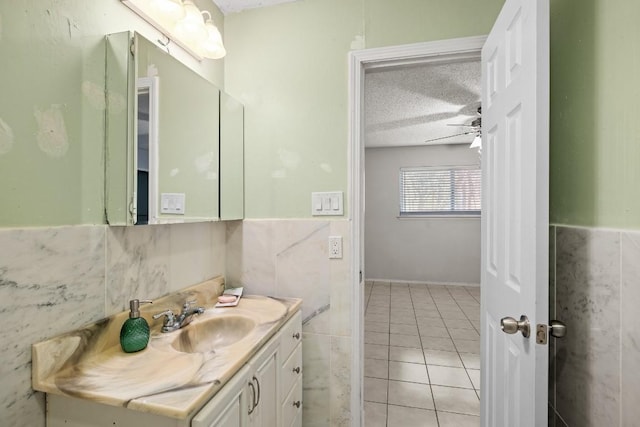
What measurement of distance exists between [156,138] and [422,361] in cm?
252

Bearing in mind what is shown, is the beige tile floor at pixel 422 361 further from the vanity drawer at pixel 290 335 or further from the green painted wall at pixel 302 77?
the green painted wall at pixel 302 77

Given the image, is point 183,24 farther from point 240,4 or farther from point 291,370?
point 291,370

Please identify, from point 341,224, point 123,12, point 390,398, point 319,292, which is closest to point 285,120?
point 341,224

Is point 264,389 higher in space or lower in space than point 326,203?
lower

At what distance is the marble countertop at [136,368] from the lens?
2.62ft

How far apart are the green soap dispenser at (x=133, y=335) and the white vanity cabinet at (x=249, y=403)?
0.65 feet

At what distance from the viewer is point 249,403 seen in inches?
41.9

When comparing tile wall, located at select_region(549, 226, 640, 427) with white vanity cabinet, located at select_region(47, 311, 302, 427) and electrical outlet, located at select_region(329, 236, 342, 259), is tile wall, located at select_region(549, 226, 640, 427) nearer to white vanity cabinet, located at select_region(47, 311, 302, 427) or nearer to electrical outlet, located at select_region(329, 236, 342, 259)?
electrical outlet, located at select_region(329, 236, 342, 259)

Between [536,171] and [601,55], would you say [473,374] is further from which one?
[601,55]

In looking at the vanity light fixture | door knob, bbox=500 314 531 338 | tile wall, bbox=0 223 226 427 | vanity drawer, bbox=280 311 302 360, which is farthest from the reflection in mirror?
door knob, bbox=500 314 531 338

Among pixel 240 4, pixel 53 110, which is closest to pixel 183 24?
pixel 240 4

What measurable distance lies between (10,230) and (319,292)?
123 centimetres

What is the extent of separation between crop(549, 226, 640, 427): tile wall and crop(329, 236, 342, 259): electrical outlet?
2.89 feet

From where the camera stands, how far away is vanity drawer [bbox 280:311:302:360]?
54.9 inches
